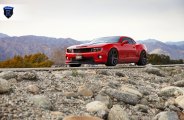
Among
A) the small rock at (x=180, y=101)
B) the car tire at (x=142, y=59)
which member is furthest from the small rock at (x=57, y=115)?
the car tire at (x=142, y=59)

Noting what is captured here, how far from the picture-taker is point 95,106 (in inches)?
271

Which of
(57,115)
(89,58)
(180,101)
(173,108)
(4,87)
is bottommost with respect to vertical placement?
(173,108)

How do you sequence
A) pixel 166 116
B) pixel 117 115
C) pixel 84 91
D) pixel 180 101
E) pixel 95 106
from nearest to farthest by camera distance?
pixel 117 115 < pixel 95 106 < pixel 166 116 < pixel 84 91 < pixel 180 101

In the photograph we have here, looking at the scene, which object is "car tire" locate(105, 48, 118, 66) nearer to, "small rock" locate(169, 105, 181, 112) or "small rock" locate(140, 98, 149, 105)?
"small rock" locate(140, 98, 149, 105)

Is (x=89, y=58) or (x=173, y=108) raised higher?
(x=89, y=58)

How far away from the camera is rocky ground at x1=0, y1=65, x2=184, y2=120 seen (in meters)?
6.23

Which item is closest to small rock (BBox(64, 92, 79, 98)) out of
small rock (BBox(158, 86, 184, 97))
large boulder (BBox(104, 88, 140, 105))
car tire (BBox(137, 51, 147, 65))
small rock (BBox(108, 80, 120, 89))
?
large boulder (BBox(104, 88, 140, 105))

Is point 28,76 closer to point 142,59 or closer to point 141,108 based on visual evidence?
point 141,108

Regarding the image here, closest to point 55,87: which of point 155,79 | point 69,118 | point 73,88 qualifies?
point 73,88

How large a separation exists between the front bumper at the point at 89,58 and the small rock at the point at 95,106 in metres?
6.68

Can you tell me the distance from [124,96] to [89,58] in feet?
20.6

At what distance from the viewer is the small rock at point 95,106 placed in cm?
682

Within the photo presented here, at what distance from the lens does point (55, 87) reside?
25.2ft

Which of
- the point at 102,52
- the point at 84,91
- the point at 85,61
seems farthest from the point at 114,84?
the point at 85,61
